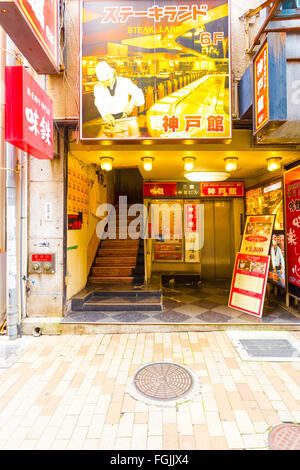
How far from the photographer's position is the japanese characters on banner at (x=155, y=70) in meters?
5.11

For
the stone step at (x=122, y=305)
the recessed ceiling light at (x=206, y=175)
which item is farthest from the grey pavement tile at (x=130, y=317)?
the recessed ceiling light at (x=206, y=175)

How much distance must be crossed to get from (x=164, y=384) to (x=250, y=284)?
3.57 meters

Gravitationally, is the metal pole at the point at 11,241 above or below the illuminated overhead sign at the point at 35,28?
below

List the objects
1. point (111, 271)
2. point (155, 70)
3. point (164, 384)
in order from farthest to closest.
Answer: point (111, 271) < point (155, 70) < point (164, 384)

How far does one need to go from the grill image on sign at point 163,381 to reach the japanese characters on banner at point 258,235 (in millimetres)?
3678

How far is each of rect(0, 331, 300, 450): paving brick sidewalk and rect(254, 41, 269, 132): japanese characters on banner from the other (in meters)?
4.23

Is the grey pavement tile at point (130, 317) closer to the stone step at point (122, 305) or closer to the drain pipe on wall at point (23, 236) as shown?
the stone step at point (122, 305)

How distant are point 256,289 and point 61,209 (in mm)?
5160

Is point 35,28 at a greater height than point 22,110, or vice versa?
point 35,28

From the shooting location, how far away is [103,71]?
5160mm

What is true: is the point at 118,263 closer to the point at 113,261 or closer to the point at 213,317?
the point at 113,261

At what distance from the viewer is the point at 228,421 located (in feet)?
9.75

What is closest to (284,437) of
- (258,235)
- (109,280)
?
(258,235)

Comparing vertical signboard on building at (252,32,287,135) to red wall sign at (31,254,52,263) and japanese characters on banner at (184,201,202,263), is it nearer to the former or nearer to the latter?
red wall sign at (31,254,52,263)
